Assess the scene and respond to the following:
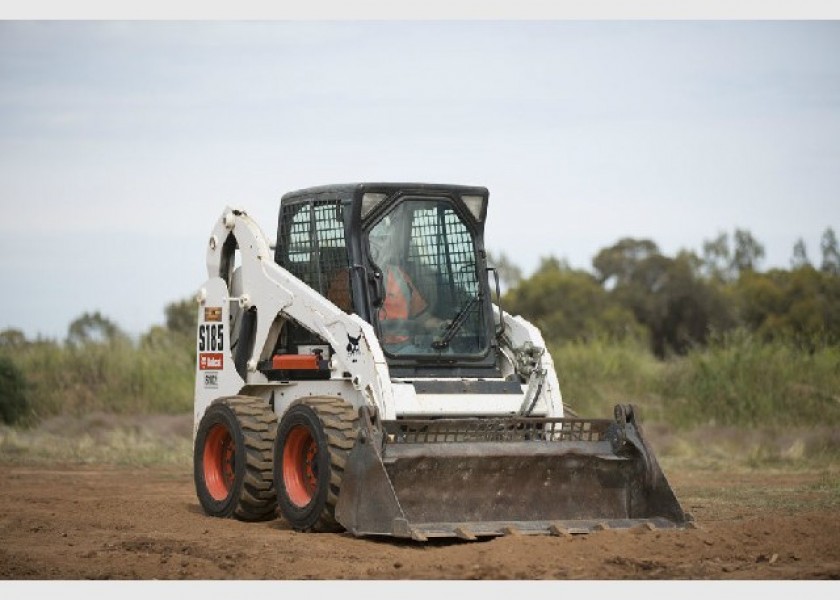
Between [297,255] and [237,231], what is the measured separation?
850 mm

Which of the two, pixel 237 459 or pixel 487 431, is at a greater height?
pixel 487 431

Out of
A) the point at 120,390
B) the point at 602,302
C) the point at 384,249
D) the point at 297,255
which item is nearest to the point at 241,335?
the point at 297,255

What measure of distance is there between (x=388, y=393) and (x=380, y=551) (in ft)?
5.45

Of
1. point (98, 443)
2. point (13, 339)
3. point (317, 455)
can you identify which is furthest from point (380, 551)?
point (13, 339)

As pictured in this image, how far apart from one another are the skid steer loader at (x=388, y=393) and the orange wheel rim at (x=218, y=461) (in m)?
Answer: 0.02

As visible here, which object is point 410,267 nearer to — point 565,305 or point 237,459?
point 237,459

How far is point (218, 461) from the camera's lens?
15609 millimetres

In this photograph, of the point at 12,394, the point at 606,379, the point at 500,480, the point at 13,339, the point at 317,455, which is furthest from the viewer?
the point at 13,339

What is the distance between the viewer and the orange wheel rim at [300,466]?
544 inches

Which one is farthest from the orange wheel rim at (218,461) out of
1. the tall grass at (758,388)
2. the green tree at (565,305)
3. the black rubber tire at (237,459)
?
the green tree at (565,305)

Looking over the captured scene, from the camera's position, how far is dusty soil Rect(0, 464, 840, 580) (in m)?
11.2

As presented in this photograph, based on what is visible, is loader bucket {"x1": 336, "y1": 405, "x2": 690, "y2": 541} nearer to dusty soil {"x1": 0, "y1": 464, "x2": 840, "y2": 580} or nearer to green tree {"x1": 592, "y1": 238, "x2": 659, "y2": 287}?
dusty soil {"x1": 0, "y1": 464, "x2": 840, "y2": 580}

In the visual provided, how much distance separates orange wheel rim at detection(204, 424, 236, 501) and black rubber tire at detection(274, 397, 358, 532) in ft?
4.60

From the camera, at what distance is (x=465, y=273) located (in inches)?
590
